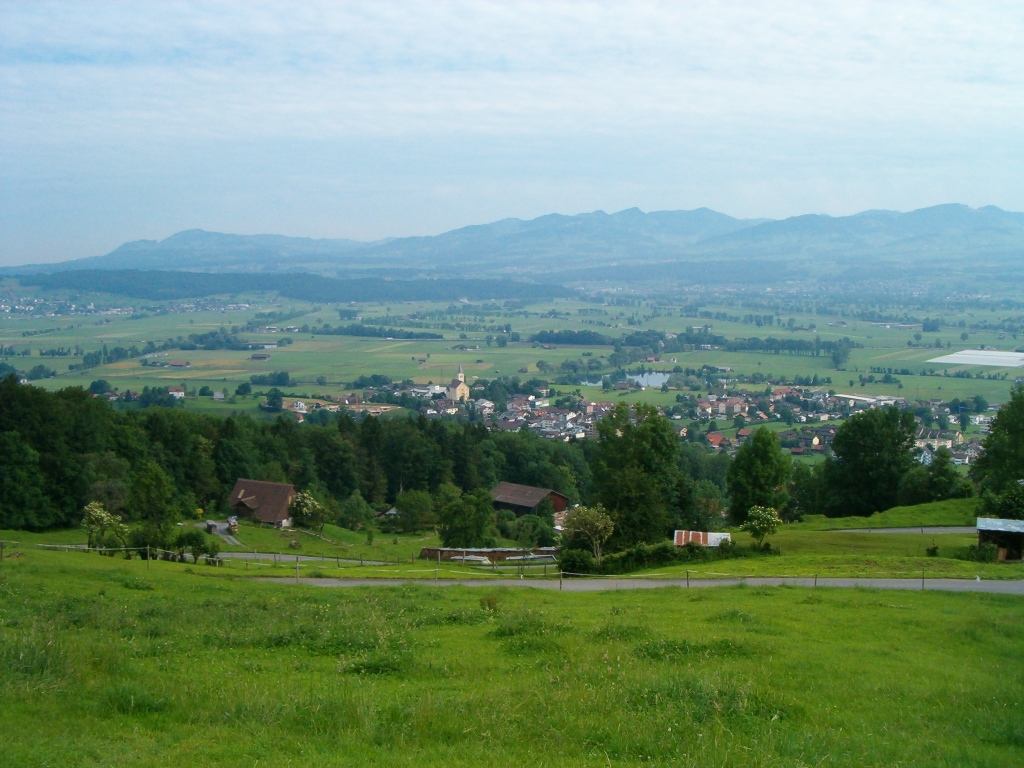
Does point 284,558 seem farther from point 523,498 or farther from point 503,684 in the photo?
point 503,684

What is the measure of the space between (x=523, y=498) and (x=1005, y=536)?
105 ft

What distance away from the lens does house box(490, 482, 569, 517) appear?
173 ft

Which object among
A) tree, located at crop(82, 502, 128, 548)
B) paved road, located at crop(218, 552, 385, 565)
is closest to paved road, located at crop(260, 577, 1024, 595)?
tree, located at crop(82, 502, 128, 548)

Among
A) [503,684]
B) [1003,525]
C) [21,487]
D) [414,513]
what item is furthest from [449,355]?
[503,684]

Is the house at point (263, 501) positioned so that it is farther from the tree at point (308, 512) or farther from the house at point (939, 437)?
the house at point (939, 437)

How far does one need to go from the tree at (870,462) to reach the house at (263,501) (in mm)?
27101

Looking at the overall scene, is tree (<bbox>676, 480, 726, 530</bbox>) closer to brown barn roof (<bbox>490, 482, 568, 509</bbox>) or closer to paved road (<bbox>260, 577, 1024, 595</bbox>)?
paved road (<bbox>260, 577, 1024, 595</bbox>)

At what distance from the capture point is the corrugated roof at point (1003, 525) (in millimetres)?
24109

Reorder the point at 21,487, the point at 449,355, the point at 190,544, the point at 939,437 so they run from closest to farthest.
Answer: the point at 190,544, the point at 21,487, the point at 939,437, the point at 449,355

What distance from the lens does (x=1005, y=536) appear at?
24312 mm

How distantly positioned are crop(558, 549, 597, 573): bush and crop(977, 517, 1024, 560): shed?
1097 cm

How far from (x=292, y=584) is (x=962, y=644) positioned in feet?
49.9

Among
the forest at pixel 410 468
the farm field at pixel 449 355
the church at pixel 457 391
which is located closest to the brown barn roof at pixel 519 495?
the forest at pixel 410 468

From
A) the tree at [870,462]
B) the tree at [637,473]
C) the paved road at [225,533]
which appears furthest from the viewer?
the tree at [870,462]
